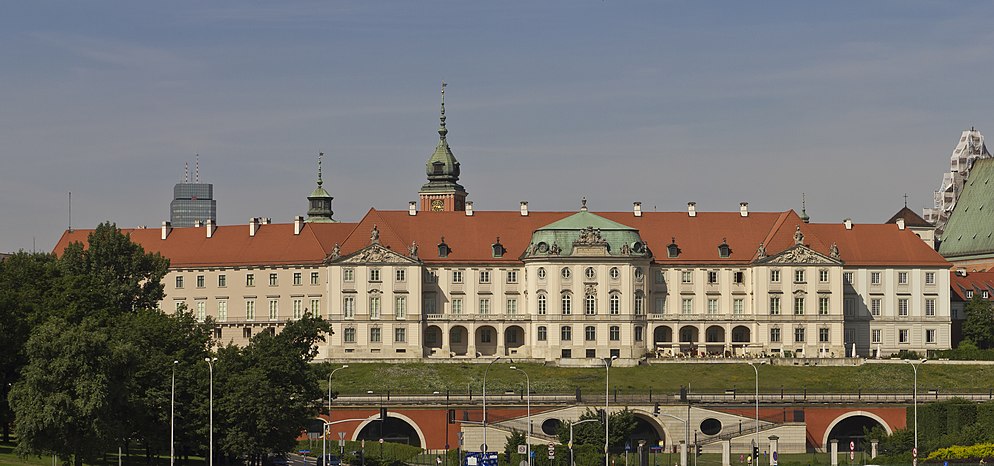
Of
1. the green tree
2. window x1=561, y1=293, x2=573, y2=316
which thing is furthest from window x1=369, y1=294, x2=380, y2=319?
the green tree

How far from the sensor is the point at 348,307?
189 meters

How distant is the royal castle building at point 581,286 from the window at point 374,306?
0.15m

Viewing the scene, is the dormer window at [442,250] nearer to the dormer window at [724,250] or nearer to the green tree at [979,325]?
the dormer window at [724,250]

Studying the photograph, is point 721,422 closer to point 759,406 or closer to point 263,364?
point 759,406

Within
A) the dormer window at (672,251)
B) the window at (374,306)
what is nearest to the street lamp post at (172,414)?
the window at (374,306)

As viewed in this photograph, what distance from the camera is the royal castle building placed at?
188 metres

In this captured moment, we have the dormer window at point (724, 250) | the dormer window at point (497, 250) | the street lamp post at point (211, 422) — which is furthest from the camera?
the dormer window at point (497, 250)

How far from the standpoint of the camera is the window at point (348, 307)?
188250mm

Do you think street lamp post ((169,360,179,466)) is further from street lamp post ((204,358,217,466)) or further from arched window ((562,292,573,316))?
arched window ((562,292,573,316))

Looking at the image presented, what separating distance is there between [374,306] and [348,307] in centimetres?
233

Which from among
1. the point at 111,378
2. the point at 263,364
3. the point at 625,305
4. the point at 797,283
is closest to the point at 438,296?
the point at 625,305

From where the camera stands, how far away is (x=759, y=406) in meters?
151

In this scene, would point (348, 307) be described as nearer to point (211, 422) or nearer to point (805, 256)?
point (805, 256)

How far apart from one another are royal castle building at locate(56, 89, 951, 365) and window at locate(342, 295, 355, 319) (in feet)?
0.56
